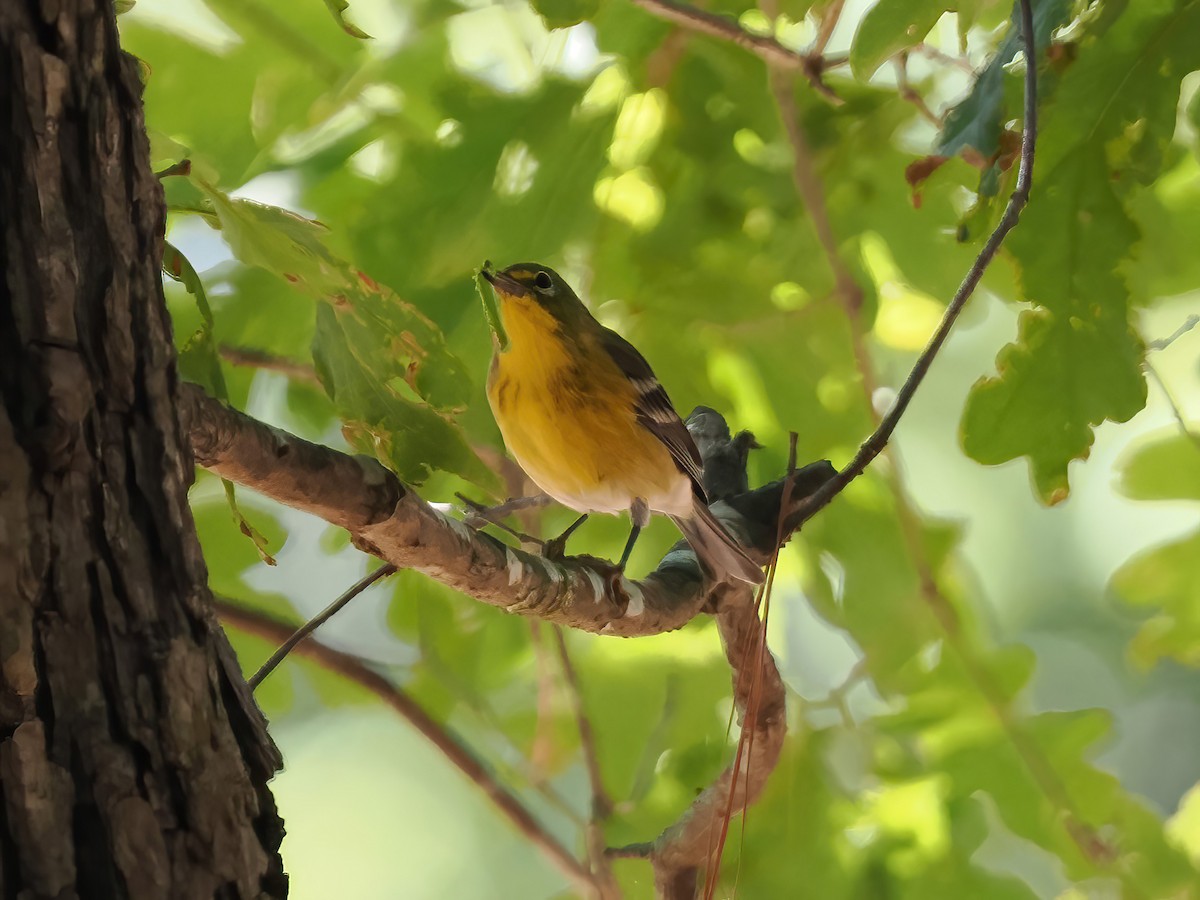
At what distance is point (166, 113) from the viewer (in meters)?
1.11

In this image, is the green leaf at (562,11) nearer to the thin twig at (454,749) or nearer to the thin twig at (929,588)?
the thin twig at (929,588)

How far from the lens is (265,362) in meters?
1.11

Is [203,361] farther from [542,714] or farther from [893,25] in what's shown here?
[542,714]

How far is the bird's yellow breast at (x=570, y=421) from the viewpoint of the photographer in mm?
1158

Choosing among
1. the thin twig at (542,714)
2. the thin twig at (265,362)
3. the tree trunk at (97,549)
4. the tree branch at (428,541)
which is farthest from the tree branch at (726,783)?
the tree trunk at (97,549)

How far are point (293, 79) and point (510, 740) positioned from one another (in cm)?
93

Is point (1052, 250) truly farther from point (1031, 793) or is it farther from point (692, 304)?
point (1031, 793)

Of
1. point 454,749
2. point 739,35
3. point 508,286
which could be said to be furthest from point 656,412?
point 454,749

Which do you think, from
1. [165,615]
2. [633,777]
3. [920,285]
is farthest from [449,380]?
[633,777]

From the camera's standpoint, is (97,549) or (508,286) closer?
(97,549)

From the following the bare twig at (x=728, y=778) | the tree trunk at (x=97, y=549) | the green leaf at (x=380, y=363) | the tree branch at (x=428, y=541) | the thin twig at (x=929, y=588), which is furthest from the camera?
the thin twig at (x=929, y=588)

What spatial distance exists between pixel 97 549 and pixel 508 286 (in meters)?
0.79

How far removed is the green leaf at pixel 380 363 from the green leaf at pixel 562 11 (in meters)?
0.27

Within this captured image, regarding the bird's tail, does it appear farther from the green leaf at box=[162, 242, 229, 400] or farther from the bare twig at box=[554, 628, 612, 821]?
the green leaf at box=[162, 242, 229, 400]
